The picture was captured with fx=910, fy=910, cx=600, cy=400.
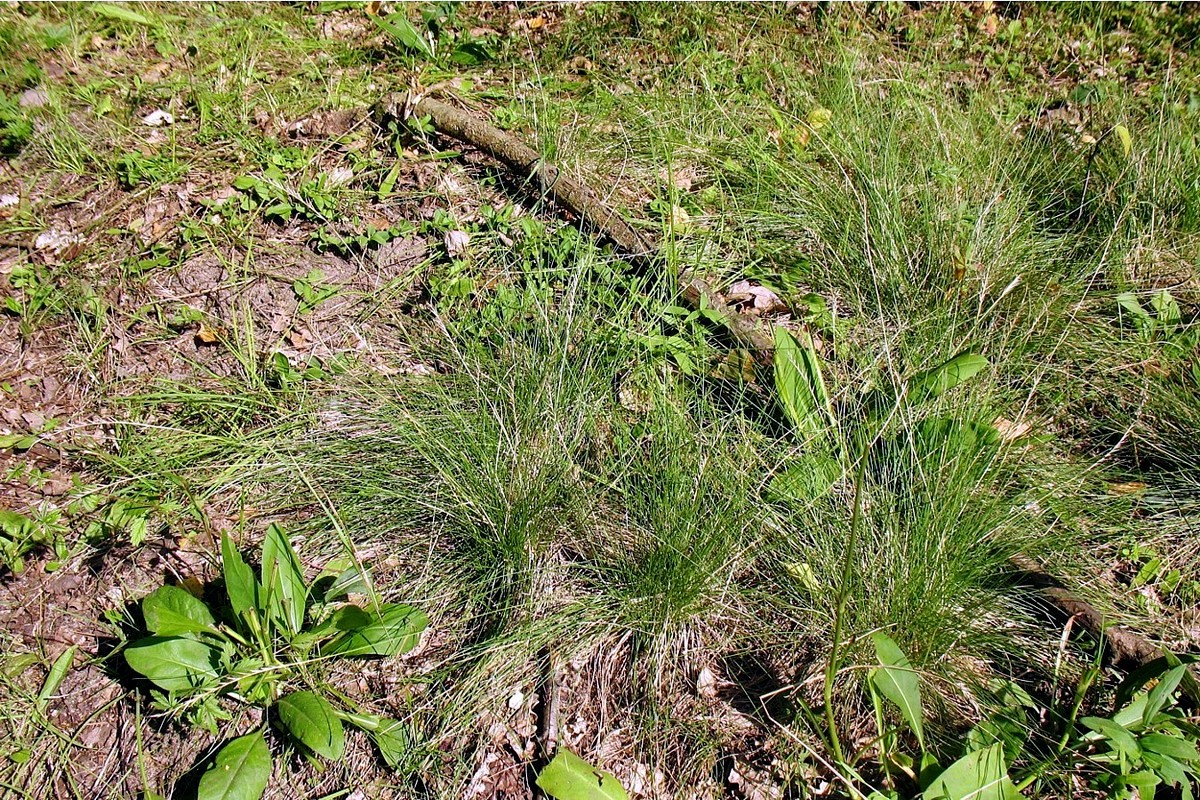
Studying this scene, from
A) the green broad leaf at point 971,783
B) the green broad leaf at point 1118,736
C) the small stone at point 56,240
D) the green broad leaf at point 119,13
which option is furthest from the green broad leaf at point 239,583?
the green broad leaf at point 119,13

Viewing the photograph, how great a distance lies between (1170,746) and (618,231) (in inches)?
78.2

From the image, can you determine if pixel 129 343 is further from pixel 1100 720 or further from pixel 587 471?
pixel 1100 720

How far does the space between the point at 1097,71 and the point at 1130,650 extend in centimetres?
269

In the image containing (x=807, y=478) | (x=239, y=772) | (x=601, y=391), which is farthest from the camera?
(x=601, y=391)

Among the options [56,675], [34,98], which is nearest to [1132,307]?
[56,675]

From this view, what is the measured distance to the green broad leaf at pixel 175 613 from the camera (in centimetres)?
200

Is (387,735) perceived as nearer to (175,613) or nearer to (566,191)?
(175,613)

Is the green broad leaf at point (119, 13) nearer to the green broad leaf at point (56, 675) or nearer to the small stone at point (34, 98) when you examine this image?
the small stone at point (34, 98)

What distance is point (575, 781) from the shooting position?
1.93 m

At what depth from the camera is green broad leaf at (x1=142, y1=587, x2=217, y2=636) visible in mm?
Answer: 1997

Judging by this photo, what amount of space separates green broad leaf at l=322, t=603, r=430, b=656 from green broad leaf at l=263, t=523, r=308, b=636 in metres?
0.11

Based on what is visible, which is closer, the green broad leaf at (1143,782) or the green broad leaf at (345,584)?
the green broad leaf at (1143,782)

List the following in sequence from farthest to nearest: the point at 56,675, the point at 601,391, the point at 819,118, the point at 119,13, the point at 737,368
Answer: the point at 119,13
the point at 819,118
the point at 737,368
the point at 601,391
the point at 56,675

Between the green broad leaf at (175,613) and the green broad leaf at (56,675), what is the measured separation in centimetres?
22
